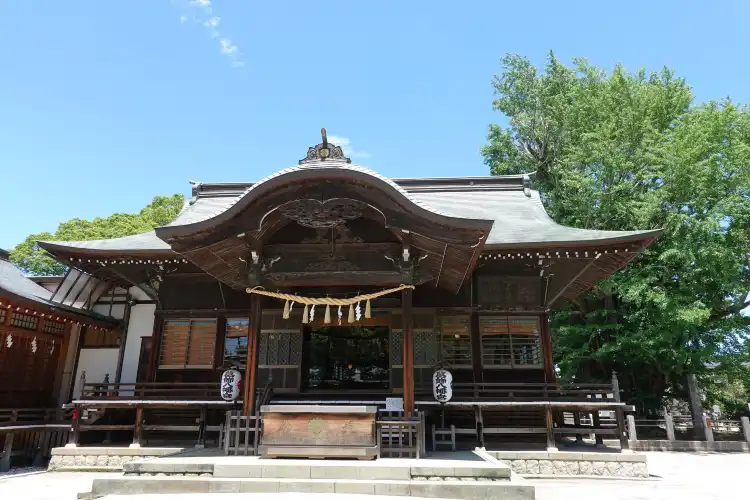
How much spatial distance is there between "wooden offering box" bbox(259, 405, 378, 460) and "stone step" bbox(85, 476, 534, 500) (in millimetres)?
813

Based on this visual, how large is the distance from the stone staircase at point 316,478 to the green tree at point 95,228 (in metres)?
25.0

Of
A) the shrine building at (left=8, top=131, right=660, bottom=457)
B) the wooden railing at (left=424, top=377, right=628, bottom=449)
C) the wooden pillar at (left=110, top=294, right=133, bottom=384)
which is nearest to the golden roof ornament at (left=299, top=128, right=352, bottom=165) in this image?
the shrine building at (left=8, top=131, right=660, bottom=457)

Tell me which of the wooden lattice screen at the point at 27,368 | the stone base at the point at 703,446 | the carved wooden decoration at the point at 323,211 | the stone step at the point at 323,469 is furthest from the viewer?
the stone base at the point at 703,446

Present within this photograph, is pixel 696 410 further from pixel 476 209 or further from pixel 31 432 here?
pixel 31 432

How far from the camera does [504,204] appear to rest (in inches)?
570

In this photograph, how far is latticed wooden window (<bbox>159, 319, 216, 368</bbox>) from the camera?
12.3 meters

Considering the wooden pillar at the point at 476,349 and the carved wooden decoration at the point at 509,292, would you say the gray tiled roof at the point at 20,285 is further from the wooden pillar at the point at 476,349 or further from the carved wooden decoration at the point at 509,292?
the carved wooden decoration at the point at 509,292

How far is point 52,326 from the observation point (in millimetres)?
14133

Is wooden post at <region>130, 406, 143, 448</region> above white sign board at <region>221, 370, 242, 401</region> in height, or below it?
below

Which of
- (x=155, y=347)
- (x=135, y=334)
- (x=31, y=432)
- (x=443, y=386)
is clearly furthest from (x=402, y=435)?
(x=31, y=432)

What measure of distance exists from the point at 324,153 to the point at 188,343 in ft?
22.6

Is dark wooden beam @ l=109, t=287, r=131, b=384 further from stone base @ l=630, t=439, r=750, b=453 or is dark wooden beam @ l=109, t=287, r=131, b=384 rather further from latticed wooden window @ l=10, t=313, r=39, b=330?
stone base @ l=630, t=439, r=750, b=453

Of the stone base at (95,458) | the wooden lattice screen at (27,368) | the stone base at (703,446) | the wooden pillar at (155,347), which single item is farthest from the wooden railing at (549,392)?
the wooden lattice screen at (27,368)

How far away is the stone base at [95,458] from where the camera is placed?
10742 millimetres
